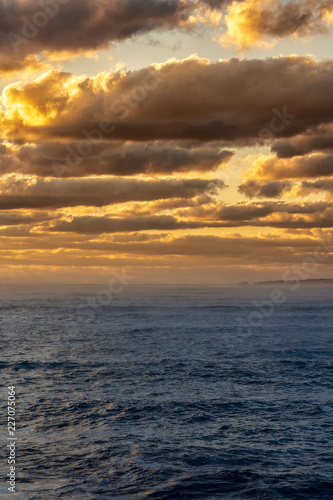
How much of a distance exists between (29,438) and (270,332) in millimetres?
77401

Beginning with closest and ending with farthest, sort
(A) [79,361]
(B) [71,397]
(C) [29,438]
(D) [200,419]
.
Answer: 1. (C) [29,438]
2. (D) [200,419]
3. (B) [71,397]
4. (A) [79,361]

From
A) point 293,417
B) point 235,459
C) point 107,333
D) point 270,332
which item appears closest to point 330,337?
point 270,332

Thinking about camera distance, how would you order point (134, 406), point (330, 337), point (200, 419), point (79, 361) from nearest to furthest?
point (200, 419) < point (134, 406) < point (79, 361) < point (330, 337)

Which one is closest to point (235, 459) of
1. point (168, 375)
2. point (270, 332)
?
point (168, 375)

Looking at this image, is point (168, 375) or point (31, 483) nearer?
point (31, 483)

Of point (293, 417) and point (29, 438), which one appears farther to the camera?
point (293, 417)

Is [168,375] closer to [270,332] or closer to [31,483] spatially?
[31,483]

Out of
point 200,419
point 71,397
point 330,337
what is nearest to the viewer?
point 200,419

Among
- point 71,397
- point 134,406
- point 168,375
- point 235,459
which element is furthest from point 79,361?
point 235,459

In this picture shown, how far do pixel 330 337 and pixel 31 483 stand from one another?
74.4 metres

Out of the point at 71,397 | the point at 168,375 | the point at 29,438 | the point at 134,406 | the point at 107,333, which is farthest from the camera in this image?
the point at 107,333

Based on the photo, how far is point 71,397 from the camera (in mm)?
45594

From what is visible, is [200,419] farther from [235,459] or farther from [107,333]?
[107,333]

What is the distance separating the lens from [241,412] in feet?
134
